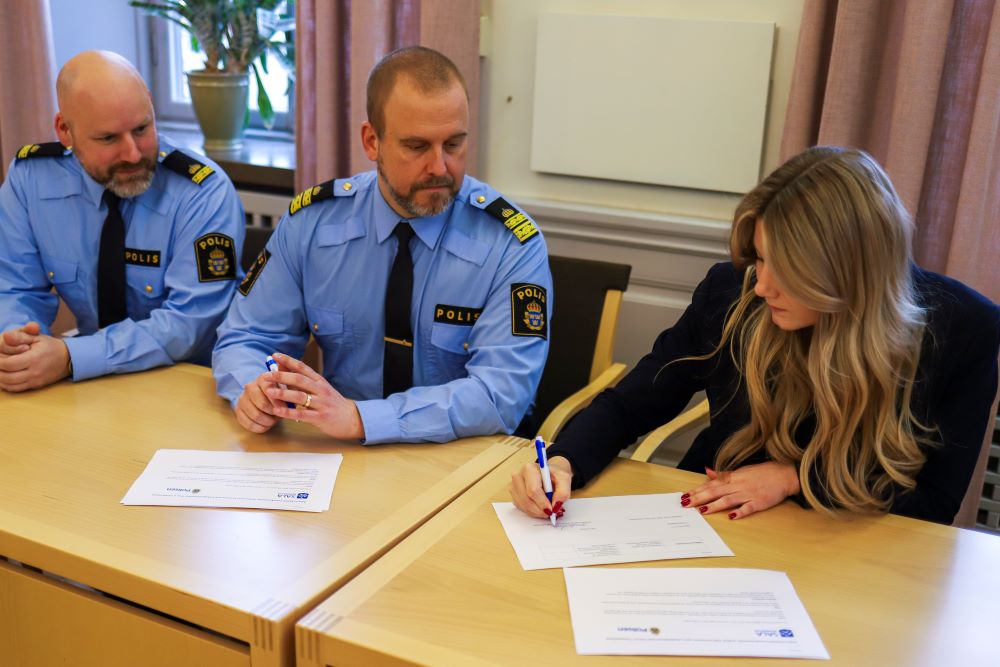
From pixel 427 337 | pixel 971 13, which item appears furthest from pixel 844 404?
pixel 971 13

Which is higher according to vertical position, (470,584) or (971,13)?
(971,13)

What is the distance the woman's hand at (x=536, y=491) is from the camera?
1.43 m

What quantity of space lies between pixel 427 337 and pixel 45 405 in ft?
2.55

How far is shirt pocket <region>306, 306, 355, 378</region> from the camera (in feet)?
6.81

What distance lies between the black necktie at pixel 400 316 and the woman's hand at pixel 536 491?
60cm

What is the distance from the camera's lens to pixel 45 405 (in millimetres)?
1861

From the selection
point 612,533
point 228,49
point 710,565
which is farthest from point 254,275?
point 228,49

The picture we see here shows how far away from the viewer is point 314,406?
1.67 m

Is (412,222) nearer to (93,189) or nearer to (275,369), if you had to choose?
(275,369)

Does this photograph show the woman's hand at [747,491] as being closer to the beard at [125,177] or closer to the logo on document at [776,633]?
the logo on document at [776,633]

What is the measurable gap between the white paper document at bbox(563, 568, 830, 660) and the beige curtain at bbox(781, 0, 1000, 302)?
1218 mm

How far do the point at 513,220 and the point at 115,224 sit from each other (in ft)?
3.40

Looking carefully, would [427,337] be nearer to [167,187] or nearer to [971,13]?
[167,187]

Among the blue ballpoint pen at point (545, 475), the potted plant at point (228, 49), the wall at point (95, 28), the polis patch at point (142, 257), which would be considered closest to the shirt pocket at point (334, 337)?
the polis patch at point (142, 257)
